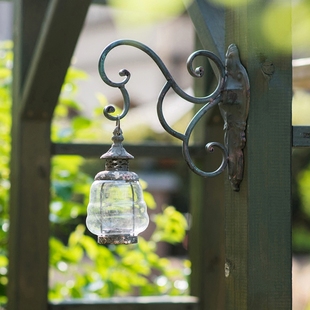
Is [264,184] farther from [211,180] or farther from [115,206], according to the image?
[211,180]

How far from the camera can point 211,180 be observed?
3135 mm

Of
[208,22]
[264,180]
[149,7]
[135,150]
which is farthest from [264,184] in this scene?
[149,7]

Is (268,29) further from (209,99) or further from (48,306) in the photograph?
(48,306)

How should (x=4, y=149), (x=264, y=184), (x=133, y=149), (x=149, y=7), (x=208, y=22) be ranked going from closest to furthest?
(x=264, y=184) < (x=208, y=22) < (x=133, y=149) < (x=149, y=7) < (x=4, y=149)

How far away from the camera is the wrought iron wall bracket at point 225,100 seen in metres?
1.51

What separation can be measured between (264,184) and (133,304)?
5.42 ft

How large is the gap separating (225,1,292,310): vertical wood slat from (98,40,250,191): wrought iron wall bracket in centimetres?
2

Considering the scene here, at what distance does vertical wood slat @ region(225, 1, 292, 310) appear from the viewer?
1.50 metres

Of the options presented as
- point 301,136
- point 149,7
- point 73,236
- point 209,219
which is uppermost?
point 149,7

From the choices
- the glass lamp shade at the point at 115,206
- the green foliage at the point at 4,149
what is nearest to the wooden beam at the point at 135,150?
the green foliage at the point at 4,149

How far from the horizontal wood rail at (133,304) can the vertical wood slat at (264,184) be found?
152cm

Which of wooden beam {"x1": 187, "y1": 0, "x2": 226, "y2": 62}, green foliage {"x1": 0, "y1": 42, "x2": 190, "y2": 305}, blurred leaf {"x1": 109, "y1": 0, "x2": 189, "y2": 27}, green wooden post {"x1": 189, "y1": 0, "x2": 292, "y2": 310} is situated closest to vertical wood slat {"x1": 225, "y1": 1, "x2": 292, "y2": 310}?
green wooden post {"x1": 189, "y1": 0, "x2": 292, "y2": 310}

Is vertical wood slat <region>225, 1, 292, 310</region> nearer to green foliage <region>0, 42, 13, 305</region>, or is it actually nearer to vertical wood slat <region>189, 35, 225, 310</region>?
vertical wood slat <region>189, 35, 225, 310</region>

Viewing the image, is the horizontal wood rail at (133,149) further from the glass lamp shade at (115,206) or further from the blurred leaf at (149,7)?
the glass lamp shade at (115,206)
